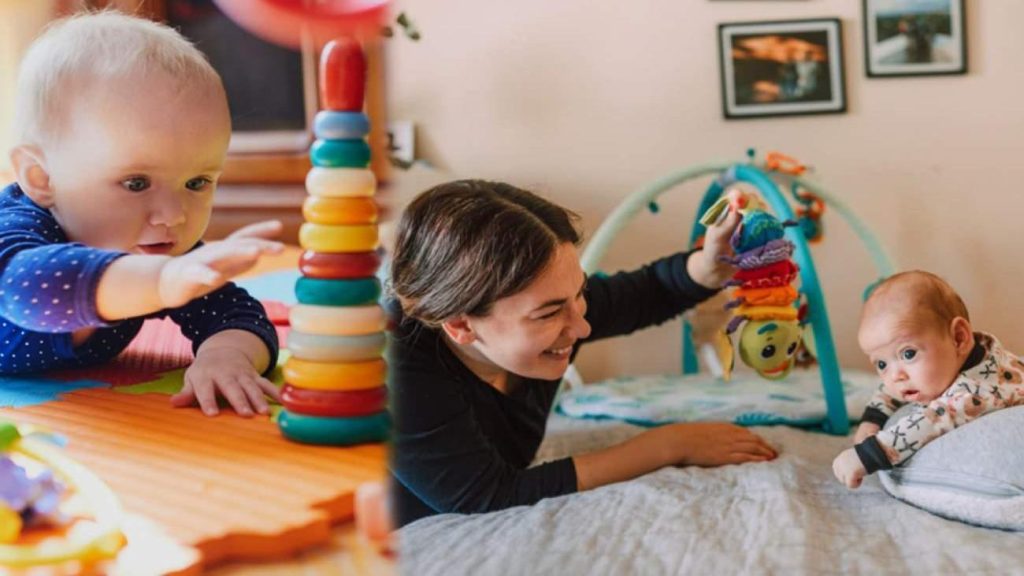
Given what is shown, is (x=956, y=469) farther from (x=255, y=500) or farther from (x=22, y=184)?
(x=22, y=184)

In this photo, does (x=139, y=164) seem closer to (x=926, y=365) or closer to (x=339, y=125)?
(x=339, y=125)

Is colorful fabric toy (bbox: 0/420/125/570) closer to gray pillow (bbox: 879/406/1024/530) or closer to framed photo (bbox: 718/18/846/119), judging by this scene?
gray pillow (bbox: 879/406/1024/530)

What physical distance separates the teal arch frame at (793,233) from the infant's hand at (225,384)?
53cm

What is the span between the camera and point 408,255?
70 cm

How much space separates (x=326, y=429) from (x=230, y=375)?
64 mm

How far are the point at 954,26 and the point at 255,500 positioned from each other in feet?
2.17

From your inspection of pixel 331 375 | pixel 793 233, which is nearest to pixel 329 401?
pixel 331 375

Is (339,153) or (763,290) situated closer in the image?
(339,153)

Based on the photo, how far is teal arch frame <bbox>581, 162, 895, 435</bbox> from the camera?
859mm

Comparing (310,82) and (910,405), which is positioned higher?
(310,82)

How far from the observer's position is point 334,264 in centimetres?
45

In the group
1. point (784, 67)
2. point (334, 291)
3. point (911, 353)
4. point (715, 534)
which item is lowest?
point (715, 534)

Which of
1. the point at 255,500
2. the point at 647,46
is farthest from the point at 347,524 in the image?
the point at 647,46

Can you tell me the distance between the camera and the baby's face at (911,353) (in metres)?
0.67
